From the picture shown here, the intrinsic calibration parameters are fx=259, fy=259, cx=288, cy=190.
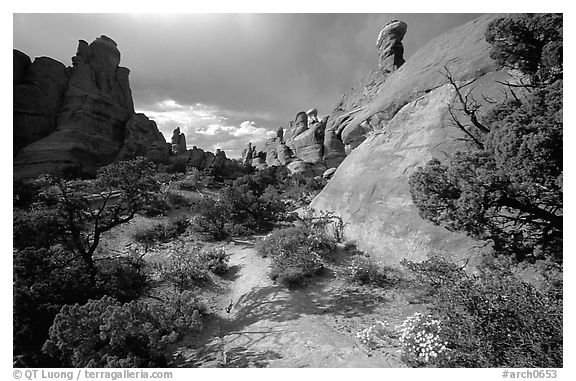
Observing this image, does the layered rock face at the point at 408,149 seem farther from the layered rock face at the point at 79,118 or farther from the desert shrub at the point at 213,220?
the layered rock face at the point at 79,118

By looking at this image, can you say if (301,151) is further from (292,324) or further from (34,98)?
(292,324)

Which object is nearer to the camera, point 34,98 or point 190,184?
point 190,184

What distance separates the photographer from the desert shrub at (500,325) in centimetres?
522

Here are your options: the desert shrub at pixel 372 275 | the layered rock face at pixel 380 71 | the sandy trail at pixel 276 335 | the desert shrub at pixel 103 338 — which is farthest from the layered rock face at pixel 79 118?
the desert shrub at pixel 372 275

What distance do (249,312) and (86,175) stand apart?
39951mm

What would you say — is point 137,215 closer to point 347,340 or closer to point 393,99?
point 347,340

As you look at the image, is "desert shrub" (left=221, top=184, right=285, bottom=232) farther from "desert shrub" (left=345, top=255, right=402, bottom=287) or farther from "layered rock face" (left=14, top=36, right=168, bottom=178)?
"layered rock face" (left=14, top=36, right=168, bottom=178)

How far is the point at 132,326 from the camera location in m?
5.98

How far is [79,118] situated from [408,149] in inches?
2027

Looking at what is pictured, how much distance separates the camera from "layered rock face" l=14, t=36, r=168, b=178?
37.9 metres

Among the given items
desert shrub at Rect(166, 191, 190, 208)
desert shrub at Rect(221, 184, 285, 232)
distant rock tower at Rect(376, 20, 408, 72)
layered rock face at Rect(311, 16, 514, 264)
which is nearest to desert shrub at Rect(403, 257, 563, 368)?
layered rock face at Rect(311, 16, 514, 264)

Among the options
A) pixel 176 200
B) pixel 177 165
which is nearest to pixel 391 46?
pixel 177 165

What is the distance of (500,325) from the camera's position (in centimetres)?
557

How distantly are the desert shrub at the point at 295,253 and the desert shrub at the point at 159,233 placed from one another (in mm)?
7629
